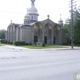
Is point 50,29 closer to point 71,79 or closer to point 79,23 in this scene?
point 79,23

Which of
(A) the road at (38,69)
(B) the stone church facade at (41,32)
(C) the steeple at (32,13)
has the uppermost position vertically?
(C) the steeple at (32,13)

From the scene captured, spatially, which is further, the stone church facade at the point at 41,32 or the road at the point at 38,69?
the stone church facade at the point at 41,32

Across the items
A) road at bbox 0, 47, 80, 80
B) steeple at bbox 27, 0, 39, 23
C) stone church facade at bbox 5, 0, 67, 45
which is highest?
steeple at bbox 27, 0, 39, 23

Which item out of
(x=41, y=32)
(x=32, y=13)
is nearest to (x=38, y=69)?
(x=41, y=32)

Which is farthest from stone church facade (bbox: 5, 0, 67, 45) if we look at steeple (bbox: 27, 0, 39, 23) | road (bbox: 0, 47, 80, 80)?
road (bbox: 0, 47, 80, 80)

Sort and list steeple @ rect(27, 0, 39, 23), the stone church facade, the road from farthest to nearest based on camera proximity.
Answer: steeple @ rect(27, 0, 39, 23), the stone church facade, the road

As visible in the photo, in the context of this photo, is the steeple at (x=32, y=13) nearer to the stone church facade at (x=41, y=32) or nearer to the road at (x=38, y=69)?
the stone church facade at (x=41, y=32)

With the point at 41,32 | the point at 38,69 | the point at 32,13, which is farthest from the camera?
the point at 32,13

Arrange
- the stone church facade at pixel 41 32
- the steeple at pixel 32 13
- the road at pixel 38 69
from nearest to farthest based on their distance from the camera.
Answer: the road at pixel 38 69 < the stone church facade at pixel 41 32 < the steeple at pixel 32 13

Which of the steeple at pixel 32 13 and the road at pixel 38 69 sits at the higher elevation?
the steeple at pixel 32 13

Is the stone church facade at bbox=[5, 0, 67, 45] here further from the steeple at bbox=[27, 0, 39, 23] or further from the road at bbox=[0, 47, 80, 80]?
the road at bbox=[0, 47, 80, 80]

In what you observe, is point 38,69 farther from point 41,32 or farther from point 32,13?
point 32,13

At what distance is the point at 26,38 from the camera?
53.2m

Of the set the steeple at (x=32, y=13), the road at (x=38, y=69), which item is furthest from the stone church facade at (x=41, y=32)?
the road at (x=38, y=69)
